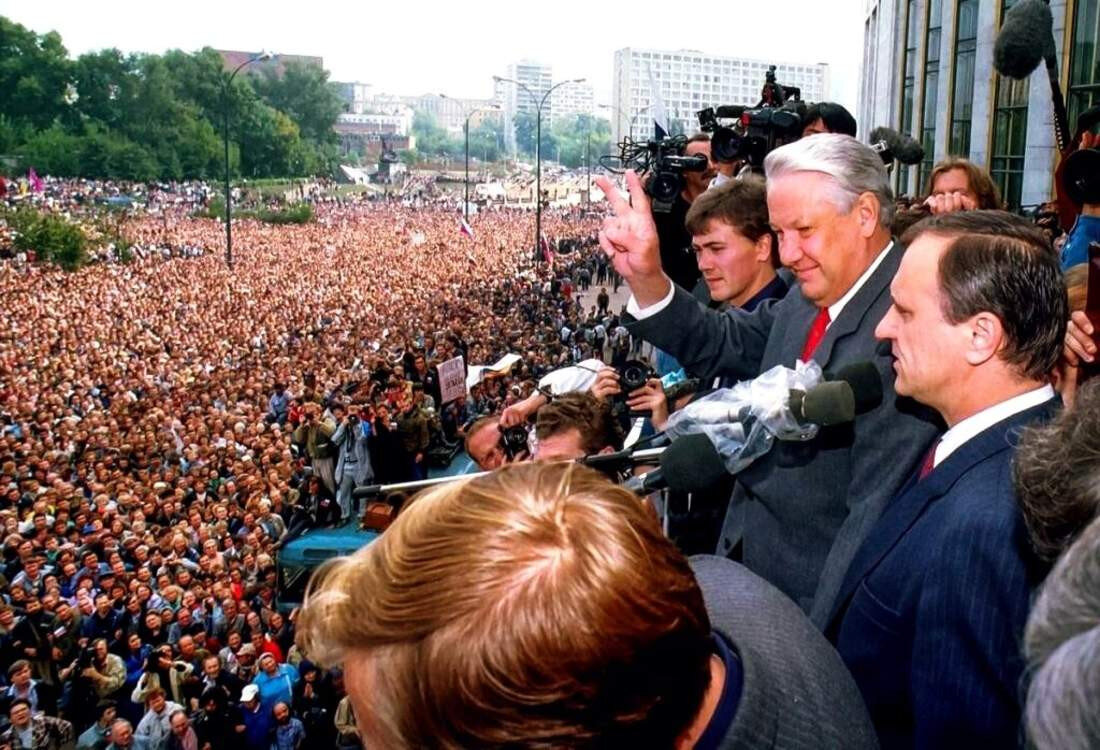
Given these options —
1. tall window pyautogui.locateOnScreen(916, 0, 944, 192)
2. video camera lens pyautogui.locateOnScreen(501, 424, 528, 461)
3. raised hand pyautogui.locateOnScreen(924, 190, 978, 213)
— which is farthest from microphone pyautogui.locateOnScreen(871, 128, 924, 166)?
tall window pyautogui.locateOnScreen(916, 0, 944, 192)

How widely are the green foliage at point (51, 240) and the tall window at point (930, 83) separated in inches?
1077

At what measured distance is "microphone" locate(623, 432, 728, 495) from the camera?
189cm

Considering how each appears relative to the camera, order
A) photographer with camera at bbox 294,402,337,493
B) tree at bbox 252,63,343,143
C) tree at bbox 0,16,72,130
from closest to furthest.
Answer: photographer with camera at bbox 294,402,337,493
tree at bbox 0,16,72,130
tree at bbox 252,63,343,143

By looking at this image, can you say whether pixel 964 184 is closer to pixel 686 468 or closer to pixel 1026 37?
pixel 1026 37

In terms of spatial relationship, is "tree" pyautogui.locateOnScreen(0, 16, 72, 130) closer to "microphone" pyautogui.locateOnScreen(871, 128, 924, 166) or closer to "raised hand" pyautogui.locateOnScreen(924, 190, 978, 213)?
"microphone" pyautogui.locateOnScreen(871, 128, 924, 166)

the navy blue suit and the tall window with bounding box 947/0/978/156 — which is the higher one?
the tall window with bounding box 947/0/978/156

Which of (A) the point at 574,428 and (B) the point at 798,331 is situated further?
(A) the point at 574,428

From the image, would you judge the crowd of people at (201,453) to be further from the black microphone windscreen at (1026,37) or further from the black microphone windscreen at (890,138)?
the black microphone windscreen at (890,138)

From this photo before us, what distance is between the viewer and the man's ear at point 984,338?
2045mm

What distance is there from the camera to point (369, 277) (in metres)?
30.2

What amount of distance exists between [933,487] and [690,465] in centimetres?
46

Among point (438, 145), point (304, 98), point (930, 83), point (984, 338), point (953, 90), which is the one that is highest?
point (304, 98)

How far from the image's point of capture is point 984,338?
2.05 m

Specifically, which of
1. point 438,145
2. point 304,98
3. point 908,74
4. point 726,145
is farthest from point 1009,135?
point 438,145
